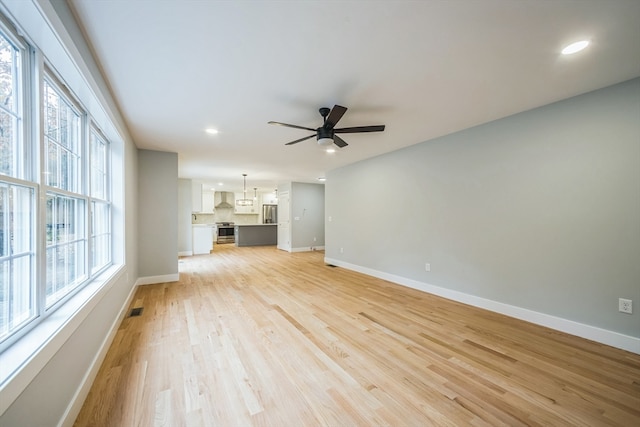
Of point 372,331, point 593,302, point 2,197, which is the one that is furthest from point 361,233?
point 2,197

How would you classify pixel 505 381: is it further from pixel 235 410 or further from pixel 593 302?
pixel 235 410

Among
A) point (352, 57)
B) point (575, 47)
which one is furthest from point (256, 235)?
point (575, 47)

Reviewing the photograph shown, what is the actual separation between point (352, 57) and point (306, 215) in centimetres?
681

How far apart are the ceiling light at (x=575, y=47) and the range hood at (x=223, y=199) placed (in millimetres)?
12665

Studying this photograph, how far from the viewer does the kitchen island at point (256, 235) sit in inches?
374

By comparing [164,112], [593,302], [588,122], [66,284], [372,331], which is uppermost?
[164,112]

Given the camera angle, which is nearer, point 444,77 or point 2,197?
point 2,197

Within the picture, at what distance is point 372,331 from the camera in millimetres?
2627

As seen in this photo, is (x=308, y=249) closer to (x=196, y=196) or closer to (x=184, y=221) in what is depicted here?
(x=184, y=221)

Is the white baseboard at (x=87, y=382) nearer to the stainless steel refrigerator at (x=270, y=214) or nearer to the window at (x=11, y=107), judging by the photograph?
the window at (x=11, y=107)

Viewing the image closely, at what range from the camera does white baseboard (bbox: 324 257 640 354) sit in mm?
2297

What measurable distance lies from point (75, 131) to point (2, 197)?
1284 millimetres

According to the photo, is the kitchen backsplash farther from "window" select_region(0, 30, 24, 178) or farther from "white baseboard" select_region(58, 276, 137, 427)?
"window" select_region(0, 30, 24, 178)

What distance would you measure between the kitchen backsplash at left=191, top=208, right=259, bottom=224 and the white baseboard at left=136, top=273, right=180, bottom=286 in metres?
7.07
